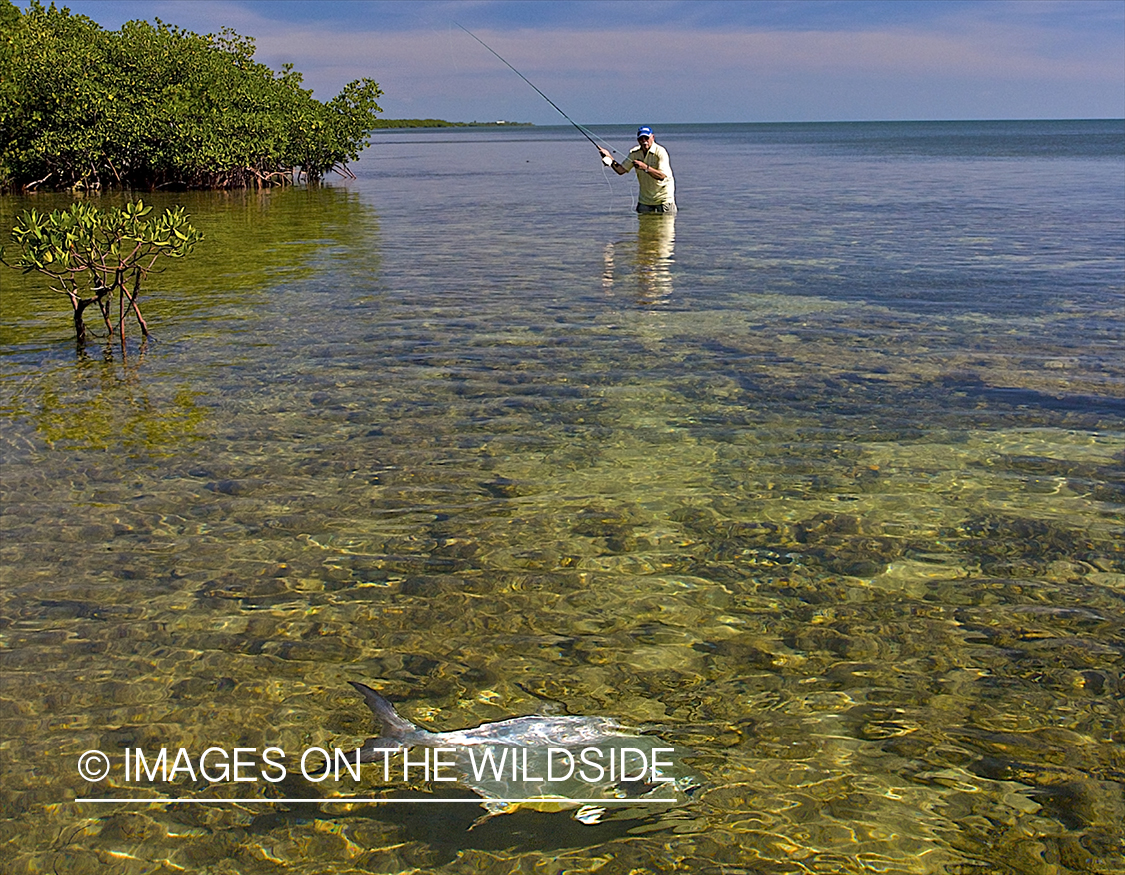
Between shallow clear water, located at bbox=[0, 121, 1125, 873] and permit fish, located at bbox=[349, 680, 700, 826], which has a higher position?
shallow clear water, located at bbox=[0, 121, 1125, 873]

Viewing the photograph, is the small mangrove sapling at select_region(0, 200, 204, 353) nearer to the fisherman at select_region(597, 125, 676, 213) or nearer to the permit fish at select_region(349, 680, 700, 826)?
the permit fish at select_region(349, 680, 700, 826)

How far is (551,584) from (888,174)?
4712cm

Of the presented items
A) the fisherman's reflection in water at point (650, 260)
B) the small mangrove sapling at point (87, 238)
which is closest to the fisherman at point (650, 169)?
the fisherman's reflection in water at point (650, 260)

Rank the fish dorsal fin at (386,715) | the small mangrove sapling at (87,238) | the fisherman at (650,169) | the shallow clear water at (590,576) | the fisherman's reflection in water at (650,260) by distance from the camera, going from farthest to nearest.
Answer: the fisherman at (650,169) → the fisherman's reflection in water at (650,260) → the small mangrove sapling at (87,238) → the fish dorsal fin at (386,715) → the shallow clear water at (590,576)

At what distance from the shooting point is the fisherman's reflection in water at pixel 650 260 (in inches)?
560

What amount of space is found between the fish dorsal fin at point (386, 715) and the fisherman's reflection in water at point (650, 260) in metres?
9.63

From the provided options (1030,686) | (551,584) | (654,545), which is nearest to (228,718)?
(551,584)

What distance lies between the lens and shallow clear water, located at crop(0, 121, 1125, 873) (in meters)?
3.55

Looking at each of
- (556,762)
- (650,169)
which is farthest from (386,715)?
(650,169)

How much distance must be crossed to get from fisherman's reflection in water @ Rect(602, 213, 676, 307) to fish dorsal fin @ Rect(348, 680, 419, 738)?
9.63 meters

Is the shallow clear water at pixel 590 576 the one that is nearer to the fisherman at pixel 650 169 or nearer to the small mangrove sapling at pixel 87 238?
the small mangrove sapling at pixel 87 238

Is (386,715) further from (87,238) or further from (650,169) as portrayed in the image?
(650,169)

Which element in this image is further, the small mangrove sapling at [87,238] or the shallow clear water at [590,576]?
the small mangrove sapling at [87,238]

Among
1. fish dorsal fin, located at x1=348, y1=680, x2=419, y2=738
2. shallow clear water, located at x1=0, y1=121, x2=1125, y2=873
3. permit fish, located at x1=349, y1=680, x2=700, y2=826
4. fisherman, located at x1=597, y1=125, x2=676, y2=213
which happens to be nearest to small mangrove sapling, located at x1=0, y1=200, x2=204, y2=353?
shallow clear water, located at x1=0, y1=121, x2=1125, y2=873
